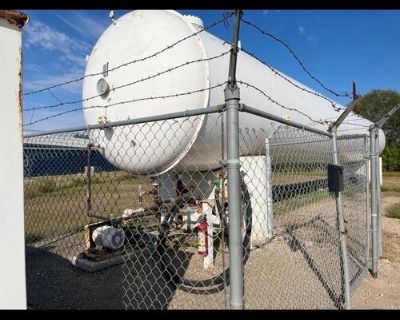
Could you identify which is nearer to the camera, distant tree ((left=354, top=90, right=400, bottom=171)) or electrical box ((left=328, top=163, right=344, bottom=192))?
electrical box ((left=328, top=163, right=344, bottom=192))

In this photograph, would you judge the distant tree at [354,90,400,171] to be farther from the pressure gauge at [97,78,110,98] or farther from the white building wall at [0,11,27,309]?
the white building wall at [0,11,27,309]

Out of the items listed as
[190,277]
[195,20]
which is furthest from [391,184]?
[195,20]

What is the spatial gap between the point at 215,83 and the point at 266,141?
5.70 feet

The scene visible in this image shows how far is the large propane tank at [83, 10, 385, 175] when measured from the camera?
459 centimetres

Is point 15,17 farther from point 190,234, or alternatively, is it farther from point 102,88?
point 190,234

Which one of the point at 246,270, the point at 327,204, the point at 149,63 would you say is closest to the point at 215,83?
the point at 149,63

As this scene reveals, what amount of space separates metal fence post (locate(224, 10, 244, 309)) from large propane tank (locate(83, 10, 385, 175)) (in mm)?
2504

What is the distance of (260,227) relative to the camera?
627cm

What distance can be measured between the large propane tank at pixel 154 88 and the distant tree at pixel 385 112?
2919 centimetres

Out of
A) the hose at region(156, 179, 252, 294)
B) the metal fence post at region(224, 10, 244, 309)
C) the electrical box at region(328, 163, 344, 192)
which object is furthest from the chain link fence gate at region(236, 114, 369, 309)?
the metal fence post at region(224, 10, 244, 309)

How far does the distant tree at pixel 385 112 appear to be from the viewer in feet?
108

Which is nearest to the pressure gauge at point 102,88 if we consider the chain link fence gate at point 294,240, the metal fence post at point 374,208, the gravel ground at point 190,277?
the chain link fence gate at point 294,240

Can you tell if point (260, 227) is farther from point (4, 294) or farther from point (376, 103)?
point (376, 103)

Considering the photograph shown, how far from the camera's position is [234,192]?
198cm
